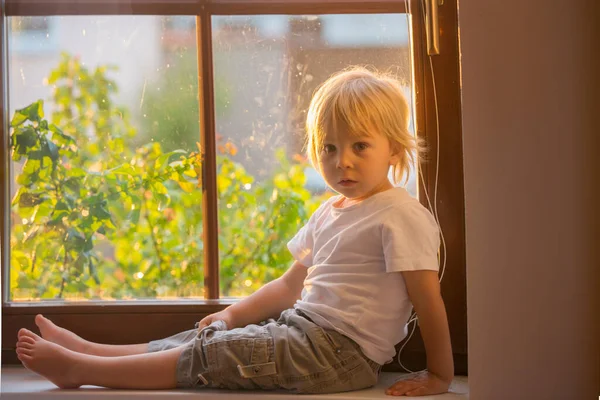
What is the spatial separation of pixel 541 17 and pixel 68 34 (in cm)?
100

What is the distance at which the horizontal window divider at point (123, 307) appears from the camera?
66.5 inches

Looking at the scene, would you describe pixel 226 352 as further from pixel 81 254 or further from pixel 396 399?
pixel 81 254

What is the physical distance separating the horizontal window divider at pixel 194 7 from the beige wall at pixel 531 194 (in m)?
0.44

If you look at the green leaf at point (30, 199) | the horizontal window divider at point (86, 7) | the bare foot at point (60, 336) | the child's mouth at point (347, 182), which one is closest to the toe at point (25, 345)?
the bare foot at point (60, 336)

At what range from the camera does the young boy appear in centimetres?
138

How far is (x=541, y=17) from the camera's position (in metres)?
1.26

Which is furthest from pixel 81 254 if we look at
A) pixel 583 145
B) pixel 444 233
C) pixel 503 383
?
pixel 583 145

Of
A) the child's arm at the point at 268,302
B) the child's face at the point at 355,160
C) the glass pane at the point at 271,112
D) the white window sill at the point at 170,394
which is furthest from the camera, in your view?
the glass pane at the point at 271,112

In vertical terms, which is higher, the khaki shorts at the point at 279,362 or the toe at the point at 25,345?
the toe at the point at 25,345

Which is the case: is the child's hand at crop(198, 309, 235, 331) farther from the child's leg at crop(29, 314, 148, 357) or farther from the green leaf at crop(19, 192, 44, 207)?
the green leaf at crop(19, 192, 44, 207)

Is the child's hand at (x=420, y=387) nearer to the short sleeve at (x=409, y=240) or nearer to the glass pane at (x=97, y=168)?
the short sleeve at (x=409, y=240)

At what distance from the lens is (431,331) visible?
1393mm

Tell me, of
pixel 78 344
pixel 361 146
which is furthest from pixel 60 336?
pixel 361 146

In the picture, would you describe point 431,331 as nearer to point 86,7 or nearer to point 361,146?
point 361,146
